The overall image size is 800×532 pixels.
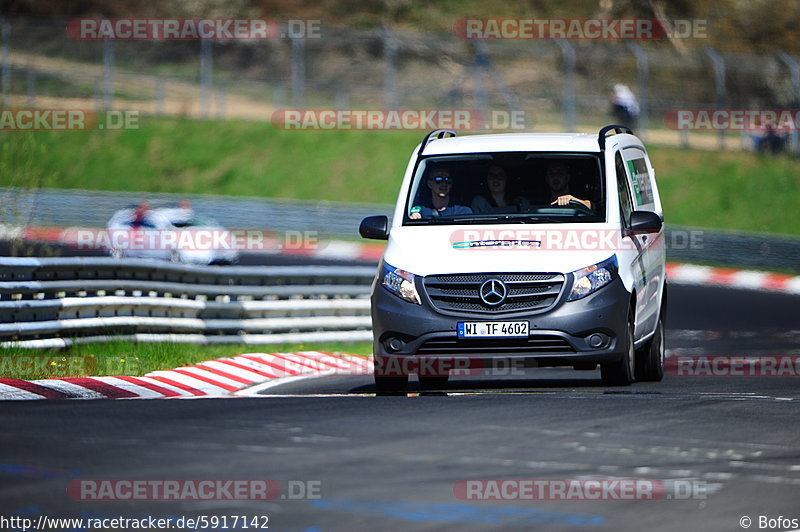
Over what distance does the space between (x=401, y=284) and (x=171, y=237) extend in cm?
2210

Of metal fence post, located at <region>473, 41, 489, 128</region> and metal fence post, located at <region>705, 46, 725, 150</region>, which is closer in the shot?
metal fence post, located at <region>705, 46, 725, 150</region>

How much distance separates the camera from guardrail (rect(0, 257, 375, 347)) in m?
13.6

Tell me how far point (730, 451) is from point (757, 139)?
1304 inches

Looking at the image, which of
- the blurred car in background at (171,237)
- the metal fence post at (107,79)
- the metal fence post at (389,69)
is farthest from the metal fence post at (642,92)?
the metal fence post at (107,79)

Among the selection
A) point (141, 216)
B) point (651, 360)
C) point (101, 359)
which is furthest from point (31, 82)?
point (651, 360)

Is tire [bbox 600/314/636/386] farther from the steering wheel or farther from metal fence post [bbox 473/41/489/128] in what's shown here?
metal fence post [bbox 473/41/489/128]

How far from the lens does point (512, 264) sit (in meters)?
11.2

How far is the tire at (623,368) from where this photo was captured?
11.5 metres

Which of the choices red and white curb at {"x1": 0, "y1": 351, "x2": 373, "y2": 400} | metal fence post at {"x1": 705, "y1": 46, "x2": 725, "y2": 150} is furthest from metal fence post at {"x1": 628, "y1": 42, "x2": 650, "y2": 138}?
red and white curb at {"x1": 0, "y1": 351, "x2": 373, "y2": 400}

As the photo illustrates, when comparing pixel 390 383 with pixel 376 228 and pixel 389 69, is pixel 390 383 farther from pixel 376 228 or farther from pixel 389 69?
pixel 389 69

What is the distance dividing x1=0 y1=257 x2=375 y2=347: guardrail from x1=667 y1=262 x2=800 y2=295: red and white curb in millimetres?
12502

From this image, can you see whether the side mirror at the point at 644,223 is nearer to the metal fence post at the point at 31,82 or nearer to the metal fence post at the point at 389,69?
the metal fence post at the point at 389,69

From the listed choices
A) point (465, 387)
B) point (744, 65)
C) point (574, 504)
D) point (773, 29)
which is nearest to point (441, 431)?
point (574, 504)

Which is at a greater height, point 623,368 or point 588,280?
point 588,280
